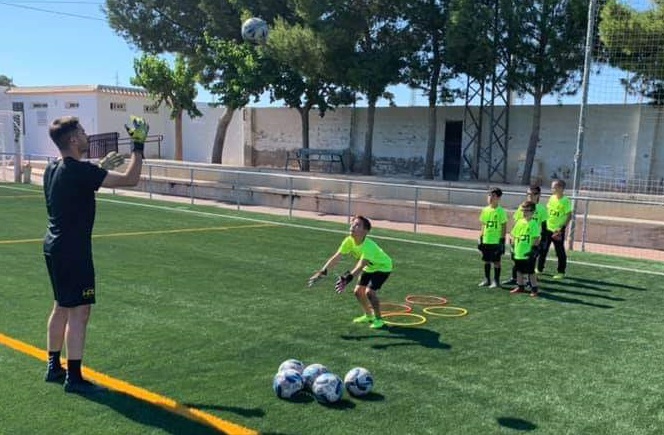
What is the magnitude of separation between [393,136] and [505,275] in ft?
57.4

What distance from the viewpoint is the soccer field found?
16.0 feet

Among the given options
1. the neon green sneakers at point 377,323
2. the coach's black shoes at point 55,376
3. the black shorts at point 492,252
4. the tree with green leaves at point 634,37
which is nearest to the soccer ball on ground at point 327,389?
the coach's black shoes at point 55,376

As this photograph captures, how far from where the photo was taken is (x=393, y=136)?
28016 mm

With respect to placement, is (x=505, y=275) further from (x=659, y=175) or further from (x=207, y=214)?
(x=659, y=175)

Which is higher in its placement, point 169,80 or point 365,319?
point 169,80

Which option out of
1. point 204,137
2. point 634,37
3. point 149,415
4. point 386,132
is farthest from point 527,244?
point 204,137

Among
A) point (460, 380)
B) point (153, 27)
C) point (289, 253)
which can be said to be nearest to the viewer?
point (460, 380)

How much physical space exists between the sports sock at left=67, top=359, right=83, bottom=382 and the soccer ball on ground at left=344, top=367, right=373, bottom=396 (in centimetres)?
210

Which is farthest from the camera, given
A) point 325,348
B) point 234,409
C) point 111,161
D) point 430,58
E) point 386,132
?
point 386,132

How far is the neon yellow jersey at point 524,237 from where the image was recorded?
30.8 feet

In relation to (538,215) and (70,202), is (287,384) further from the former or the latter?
(538,215)

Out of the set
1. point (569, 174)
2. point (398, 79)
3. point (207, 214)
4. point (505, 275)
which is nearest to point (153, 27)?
point (398, 79)

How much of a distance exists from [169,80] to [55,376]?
2842 cm

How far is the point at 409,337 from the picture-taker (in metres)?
7.09
